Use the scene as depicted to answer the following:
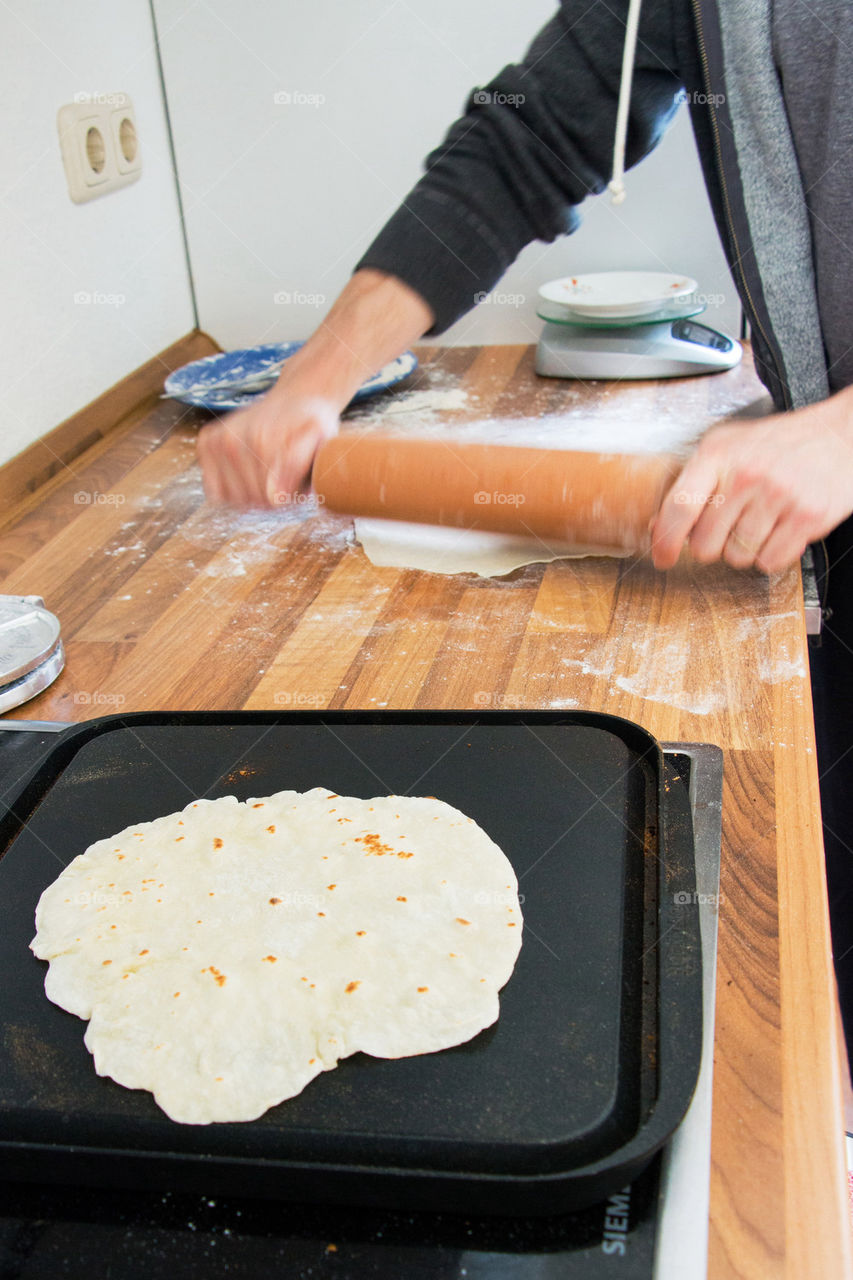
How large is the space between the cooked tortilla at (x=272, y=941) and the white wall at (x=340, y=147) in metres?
1.45

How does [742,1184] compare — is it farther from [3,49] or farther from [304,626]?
[3,49]

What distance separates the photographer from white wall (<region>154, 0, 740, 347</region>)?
1.86 m

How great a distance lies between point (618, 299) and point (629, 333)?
6 cm

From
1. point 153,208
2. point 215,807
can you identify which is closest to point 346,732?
point 215,807

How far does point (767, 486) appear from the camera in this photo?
1025 millimetres

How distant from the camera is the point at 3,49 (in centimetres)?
150

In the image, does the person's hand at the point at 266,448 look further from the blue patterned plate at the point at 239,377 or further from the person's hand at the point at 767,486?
the blue patterned plate at the point at 239,377

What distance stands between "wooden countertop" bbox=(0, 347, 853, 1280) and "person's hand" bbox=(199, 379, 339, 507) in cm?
15

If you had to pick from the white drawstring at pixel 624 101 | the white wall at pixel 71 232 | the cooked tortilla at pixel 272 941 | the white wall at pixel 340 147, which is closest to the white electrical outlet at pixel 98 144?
the white wall at pixel 71 232

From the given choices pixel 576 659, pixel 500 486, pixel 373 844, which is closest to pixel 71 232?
pixel 500 486

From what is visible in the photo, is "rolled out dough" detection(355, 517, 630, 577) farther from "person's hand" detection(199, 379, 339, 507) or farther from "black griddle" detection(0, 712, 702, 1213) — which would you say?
"black griddle" detection(0, 712, 702, 1213)

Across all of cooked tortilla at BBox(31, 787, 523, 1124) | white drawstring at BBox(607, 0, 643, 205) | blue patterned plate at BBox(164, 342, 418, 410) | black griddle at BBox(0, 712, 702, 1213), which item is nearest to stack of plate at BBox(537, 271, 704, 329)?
blue patterned plate at BBox(164, 342, 418, 410)

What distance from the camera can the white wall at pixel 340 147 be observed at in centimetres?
186

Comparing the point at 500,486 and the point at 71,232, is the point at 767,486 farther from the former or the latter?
the point at 71,232
